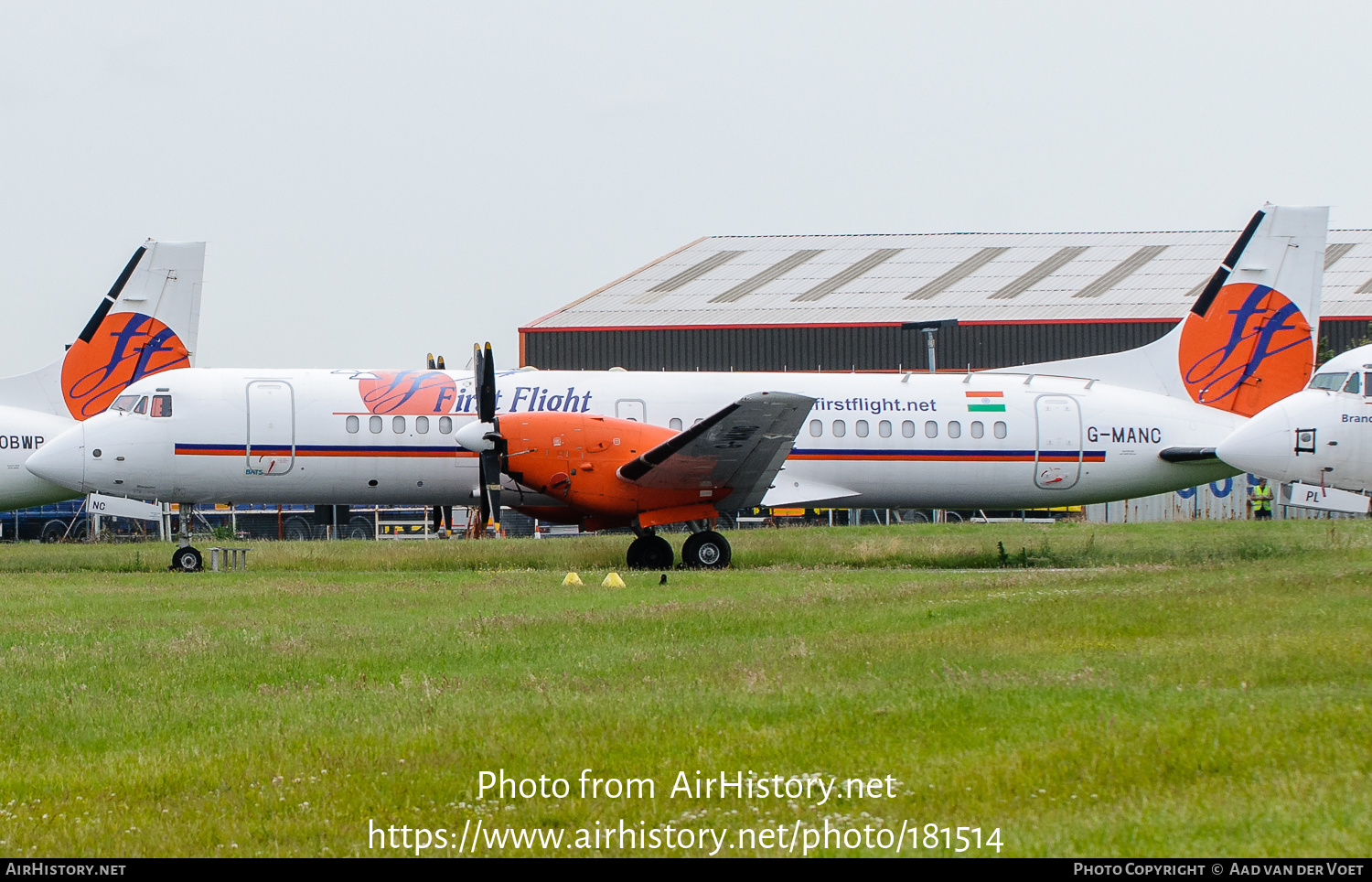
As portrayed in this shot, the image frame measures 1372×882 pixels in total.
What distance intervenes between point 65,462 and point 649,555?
399 inches

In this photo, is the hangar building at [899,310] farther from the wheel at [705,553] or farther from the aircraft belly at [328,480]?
the wheel at [705,553]

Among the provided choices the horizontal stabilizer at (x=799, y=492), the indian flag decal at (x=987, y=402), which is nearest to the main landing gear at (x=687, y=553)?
the horizontal stabilizer at (x=799, y=492)

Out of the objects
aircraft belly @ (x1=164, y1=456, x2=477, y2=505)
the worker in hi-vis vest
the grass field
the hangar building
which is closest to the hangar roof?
the hangar building

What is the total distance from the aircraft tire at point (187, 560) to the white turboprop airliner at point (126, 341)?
407 centimetres

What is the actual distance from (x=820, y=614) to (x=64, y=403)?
1849cm

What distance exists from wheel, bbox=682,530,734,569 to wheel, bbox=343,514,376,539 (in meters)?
19.8

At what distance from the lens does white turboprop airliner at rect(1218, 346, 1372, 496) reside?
57.2 ft

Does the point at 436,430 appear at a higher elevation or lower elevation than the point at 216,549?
higher

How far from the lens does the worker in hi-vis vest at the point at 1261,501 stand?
37.9 meters

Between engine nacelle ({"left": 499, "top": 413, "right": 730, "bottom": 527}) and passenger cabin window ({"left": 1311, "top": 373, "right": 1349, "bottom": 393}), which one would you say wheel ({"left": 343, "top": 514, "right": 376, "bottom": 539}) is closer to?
engine nacelle ({"left": 499, "top": 413, "right": 730, "bottom": 527})

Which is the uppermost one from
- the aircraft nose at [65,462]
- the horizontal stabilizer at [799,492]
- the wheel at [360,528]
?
the aircraft nose at [65,462]

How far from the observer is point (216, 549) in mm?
22688
